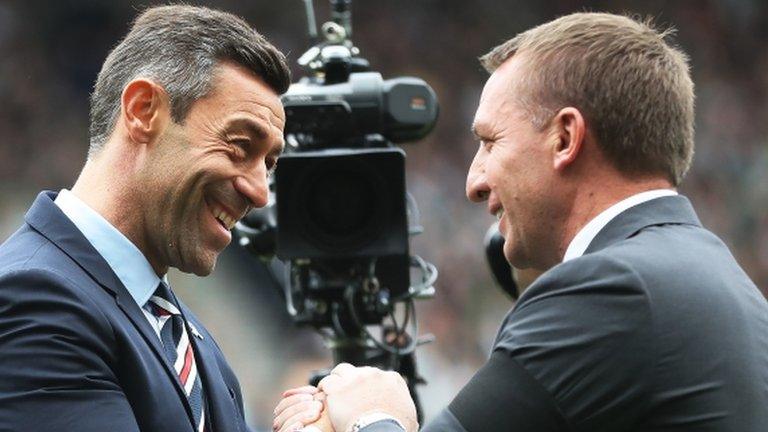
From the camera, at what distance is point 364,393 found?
2.54m

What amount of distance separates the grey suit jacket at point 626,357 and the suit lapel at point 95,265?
50 centimetres

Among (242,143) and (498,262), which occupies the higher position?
(242,143)

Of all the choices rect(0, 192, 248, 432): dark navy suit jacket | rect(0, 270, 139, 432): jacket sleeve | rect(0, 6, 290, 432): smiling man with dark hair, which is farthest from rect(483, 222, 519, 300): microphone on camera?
rect(0, 270, 139, 432): jacket sleeve

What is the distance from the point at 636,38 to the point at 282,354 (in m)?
5.94

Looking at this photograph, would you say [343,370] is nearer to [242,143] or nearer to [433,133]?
[242,143]

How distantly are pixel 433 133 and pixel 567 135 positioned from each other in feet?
20.3

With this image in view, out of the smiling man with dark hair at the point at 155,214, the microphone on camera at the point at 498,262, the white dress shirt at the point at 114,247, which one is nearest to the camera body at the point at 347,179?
the microphone on camera at the point at 498,262

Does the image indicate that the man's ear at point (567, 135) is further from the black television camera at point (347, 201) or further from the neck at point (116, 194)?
the black television camera at point (347, 201)

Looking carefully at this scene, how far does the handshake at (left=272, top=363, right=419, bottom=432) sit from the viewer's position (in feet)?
8.21

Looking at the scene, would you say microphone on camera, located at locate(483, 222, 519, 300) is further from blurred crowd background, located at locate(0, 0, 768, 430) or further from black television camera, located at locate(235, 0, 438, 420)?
blurred crowd background, located at locate(0, 0, 768, 430)

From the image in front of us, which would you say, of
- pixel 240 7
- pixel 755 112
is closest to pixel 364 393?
pixel 240 7

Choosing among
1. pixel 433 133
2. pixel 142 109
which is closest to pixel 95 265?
pixel 142 109

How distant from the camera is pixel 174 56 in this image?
250 cm

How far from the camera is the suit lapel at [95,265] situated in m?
2.33
